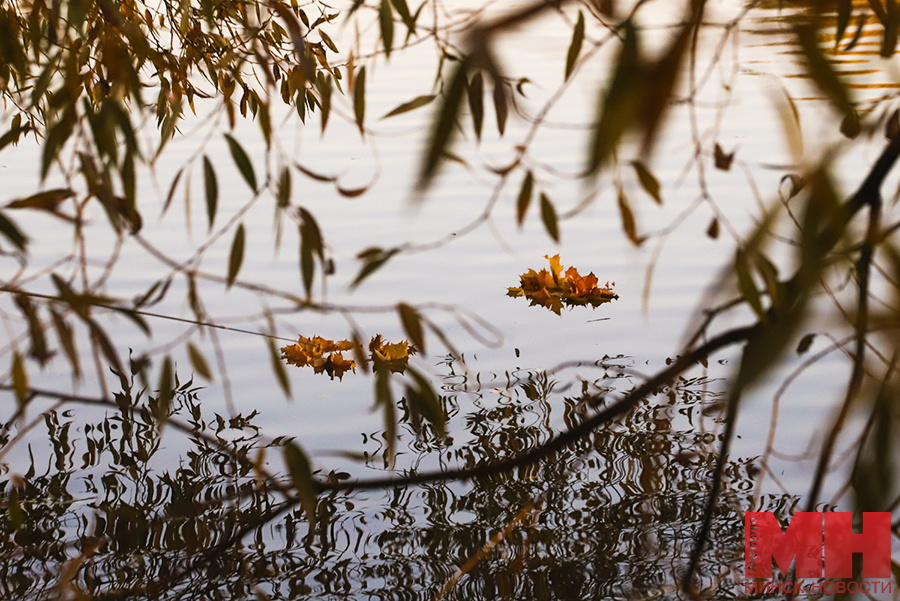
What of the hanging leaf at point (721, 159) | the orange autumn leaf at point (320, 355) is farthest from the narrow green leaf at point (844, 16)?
the orange autumn leaf at point (320, 355)

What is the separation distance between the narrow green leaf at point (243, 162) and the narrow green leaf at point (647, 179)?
38 cm

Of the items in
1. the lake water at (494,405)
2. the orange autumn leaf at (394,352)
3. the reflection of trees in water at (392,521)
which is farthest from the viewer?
the orange autumn leaf at (394,352)

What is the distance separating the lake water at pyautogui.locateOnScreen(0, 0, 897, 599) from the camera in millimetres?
1123

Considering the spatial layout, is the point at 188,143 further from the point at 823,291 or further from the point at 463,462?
the point at 823,291

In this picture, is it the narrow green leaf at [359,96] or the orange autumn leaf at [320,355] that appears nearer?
the narrow green leaf at [359,96]

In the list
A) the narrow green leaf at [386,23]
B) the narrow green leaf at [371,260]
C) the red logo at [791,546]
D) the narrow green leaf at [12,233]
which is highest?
the narrow green leaf at [386,23]

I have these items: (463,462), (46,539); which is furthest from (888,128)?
(46,539)

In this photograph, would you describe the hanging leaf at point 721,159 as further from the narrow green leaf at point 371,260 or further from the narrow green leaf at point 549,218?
the narrow green leaf at point 371,260

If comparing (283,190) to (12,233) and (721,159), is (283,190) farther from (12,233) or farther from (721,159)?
(721,159)

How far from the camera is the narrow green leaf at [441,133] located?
64cm

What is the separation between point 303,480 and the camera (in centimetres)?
88

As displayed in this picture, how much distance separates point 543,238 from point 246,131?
8.14 feet

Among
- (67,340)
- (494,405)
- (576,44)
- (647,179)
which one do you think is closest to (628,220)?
(647,179)

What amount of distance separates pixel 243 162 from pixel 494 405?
4.80 ft
